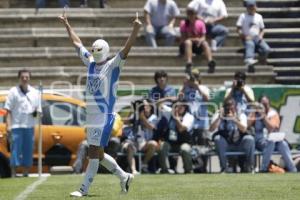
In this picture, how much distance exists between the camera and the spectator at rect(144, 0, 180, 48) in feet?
84.6

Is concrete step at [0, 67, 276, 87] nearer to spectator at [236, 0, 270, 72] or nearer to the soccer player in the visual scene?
spectator at [236, 0, 270, 72]

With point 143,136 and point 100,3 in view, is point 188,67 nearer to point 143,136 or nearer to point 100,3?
point 143,136

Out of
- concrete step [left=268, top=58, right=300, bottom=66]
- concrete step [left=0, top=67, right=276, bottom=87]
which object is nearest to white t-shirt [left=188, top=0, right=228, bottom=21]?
concrete step [left=0, top=67, right=276, bottom=87]

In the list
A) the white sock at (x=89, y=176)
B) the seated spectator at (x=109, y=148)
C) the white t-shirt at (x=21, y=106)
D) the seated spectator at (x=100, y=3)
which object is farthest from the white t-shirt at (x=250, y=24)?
the white sock at (x=89, y=176)

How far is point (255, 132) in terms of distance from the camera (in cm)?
2153

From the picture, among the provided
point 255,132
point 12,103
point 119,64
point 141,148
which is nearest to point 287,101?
point 255,132

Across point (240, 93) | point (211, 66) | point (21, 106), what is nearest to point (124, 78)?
point (211, 66)

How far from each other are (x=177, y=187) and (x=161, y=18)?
1092cm

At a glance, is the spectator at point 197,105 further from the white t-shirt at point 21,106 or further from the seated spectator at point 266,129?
the white t-shirt at point 21,106

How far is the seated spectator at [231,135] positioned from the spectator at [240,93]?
0.71 ft

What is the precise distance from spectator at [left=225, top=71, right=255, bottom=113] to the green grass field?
315 cm

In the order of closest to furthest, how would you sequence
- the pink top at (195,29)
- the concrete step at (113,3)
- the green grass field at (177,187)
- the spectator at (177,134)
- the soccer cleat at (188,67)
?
the green grass field at (177,187), the spectator at (177,134), the soccer cleat at (188,67), the pink top at (195,29), the concrete step at (113,3)

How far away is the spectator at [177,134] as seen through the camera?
20.7 meters

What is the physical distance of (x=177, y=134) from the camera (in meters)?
21.1
